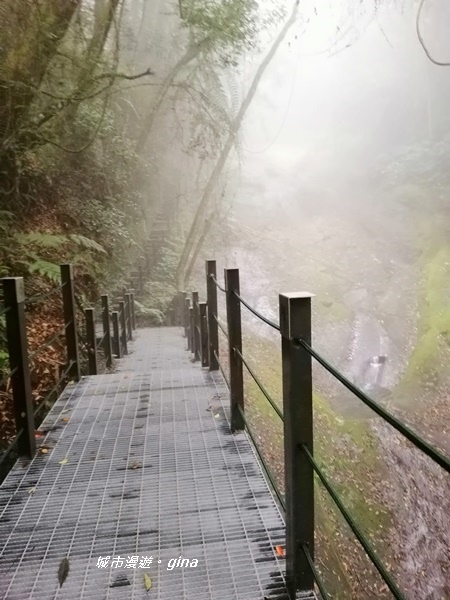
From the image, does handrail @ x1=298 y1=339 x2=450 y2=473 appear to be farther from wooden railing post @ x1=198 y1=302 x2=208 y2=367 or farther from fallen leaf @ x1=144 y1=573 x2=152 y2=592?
wooden railing post @ x1=198 y1=302 x2=208 y2=367

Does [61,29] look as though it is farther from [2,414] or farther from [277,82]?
[277,82]

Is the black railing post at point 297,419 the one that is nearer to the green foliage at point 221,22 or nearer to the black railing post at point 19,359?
the black railing post at point 19,359

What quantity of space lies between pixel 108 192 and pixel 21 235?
320 centimetres

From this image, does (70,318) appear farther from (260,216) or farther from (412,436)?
(260,216)

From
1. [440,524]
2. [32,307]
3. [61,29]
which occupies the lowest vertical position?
[440,524]

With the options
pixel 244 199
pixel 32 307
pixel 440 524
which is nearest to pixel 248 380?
pixel 440 524

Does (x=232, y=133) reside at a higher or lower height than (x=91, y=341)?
higher

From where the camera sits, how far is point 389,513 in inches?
261

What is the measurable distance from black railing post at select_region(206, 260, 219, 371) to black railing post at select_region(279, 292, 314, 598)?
2.46 metres

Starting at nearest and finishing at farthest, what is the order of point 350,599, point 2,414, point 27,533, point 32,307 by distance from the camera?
point 27,533 → point 2,414 → point 350,599 → point 32,307

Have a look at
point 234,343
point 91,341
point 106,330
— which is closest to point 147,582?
point 234,343

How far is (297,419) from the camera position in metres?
1.51

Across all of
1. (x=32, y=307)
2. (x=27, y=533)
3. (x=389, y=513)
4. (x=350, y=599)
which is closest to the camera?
(x=27, y=533)

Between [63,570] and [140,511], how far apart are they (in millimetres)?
433
